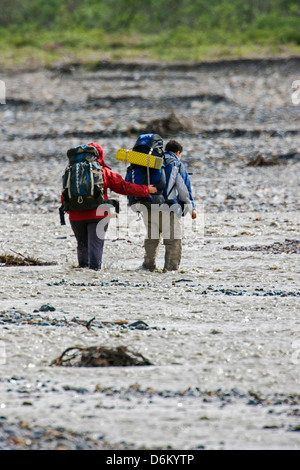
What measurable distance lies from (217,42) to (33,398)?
31796mm

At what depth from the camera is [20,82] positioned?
1086 inches

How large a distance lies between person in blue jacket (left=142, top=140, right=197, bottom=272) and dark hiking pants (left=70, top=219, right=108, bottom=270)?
0.52 metres

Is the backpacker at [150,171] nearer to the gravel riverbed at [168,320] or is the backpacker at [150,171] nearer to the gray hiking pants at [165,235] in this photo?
the gray hiking pants at [165,235]

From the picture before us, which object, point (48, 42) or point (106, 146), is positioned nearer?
point (106, 146)

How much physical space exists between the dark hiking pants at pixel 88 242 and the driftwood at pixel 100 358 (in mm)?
2766

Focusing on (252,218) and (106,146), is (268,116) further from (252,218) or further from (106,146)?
(252,218)

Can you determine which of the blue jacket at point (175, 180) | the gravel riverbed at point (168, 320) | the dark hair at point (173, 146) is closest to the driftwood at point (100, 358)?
the gravel riverbed at point (168, 320)

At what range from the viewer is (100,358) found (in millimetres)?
4727

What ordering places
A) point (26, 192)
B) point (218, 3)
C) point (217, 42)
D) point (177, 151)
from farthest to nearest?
point (218, 3) < point (217, 42) < point (26, 192) < point (177, 151)

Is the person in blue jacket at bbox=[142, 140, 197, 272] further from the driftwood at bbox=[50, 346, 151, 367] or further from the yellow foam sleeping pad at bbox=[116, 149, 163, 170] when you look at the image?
the driftwood at bbox=[50, 346, 151, 367]

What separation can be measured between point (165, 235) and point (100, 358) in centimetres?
319

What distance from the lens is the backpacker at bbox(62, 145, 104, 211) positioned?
7.07 metres

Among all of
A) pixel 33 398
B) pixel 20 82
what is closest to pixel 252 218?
pixel 33 398
